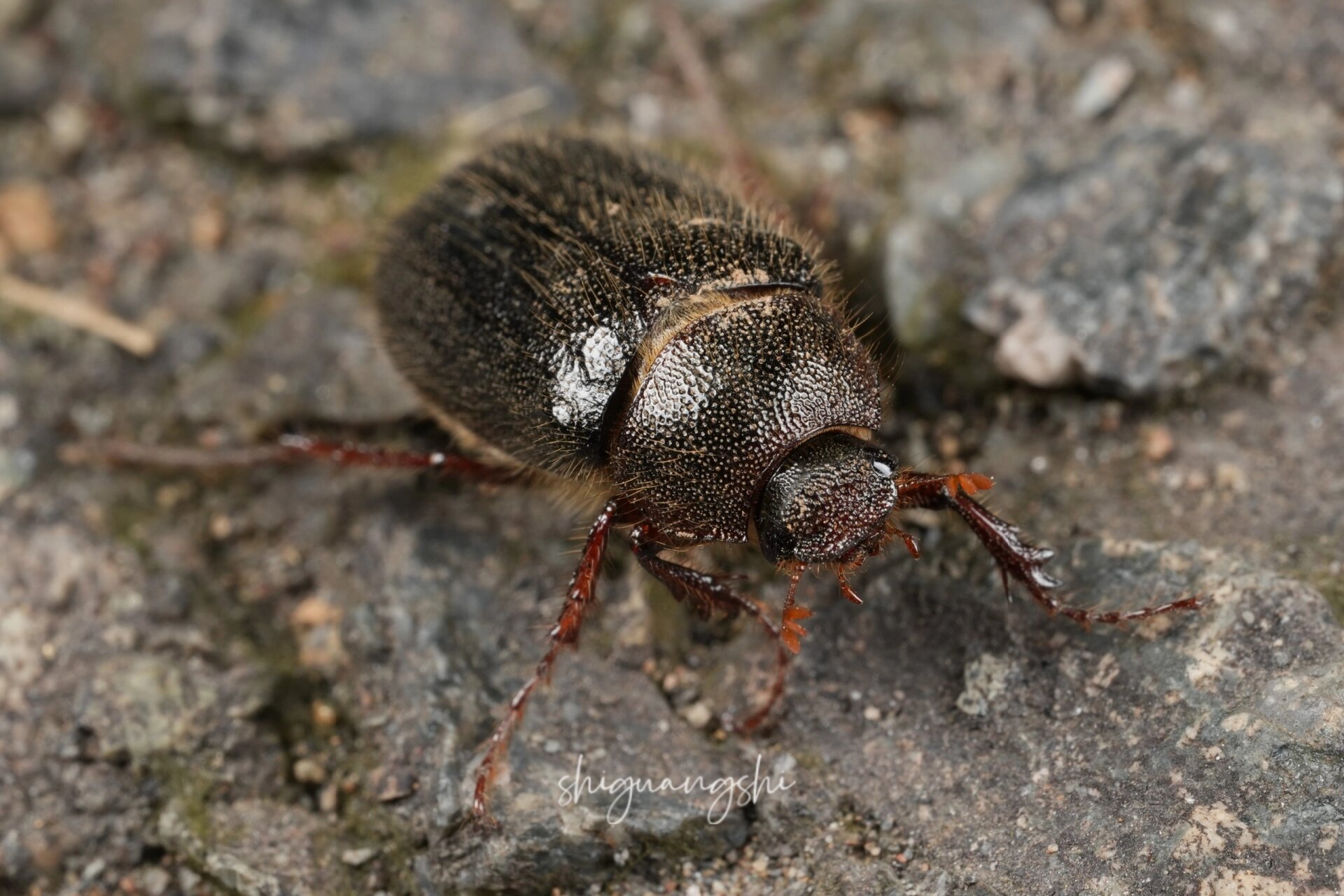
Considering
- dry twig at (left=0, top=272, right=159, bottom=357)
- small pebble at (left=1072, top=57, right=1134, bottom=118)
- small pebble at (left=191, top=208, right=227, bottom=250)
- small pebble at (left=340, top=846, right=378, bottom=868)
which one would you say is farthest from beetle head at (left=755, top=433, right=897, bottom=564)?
small pebble at (left=191, top=208, right=227, bottom=250)

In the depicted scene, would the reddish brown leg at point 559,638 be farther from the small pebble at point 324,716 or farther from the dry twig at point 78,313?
the dry twig at point 78,313

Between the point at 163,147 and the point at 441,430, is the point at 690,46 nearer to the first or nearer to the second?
the point at 441,430

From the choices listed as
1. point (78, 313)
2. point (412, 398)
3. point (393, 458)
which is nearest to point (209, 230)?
point (78, 313)

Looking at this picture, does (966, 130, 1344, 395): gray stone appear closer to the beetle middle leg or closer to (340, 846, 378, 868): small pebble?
the beetle middle leg

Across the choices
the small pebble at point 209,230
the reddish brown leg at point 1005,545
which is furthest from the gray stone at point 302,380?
the reddish brown leg at point 1005,545

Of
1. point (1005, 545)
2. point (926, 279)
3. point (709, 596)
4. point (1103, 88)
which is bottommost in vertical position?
point (709, 596)

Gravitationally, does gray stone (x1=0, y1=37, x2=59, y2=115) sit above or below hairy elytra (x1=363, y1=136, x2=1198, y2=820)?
above

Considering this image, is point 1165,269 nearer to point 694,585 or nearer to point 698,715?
point 694,585

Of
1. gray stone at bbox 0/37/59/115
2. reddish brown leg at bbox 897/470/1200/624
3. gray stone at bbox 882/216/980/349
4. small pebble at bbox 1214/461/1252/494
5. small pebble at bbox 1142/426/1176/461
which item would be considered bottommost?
reddish brown leg at bbox 897/470/1200/624

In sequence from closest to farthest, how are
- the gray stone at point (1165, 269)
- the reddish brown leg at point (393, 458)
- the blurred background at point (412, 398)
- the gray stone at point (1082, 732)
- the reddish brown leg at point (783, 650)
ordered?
the gray stone at point (1082, 732) < the reddish brown leg at point (783, 650) < the blurred background at point (412, 398) < the gray stone at point (1165, 269) < the reddish brown leg at point (393, 458)
